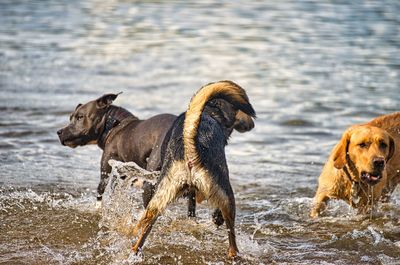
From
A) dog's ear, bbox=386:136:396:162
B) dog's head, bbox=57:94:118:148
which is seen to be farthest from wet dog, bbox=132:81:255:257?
dog's head, bbox=57:94:118:148

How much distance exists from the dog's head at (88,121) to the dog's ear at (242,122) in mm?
1343

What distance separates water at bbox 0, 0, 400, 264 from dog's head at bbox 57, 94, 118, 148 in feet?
2.21

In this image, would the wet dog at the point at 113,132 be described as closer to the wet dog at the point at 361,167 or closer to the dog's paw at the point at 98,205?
the dog's paw at the point at 98,205

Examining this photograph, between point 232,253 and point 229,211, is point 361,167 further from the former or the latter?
point 229,211

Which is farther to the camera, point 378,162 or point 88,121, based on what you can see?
point 88,121

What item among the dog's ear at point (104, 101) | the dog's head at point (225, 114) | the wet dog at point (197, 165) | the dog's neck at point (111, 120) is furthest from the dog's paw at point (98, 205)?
the wet dog at point (197, 165)

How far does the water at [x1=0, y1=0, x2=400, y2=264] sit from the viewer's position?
7762 mm

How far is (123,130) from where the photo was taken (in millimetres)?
8719

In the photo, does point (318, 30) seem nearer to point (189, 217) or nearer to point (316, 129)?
point (316, 129)

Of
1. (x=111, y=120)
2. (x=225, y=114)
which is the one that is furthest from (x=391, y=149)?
(x=111, y=120)

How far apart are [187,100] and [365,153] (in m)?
7.34

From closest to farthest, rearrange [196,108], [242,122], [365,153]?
[196,108]
[365,153]
[242,122]

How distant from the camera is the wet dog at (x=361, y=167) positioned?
8.02m

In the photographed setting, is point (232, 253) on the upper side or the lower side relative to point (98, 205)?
upper
